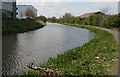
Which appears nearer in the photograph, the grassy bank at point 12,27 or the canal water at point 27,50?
the canal water at point 27,50

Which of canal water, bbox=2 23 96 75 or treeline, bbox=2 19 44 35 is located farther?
treeline, bbox=2 19 44 35

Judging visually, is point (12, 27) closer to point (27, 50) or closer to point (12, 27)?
point (12, 27)

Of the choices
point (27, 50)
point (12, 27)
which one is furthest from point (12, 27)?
point (27, 50)

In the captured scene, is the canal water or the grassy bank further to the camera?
the grassy bank

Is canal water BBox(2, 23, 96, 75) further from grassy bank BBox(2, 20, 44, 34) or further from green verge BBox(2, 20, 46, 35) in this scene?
grassy bank BBox(2, 20, 44, 34)

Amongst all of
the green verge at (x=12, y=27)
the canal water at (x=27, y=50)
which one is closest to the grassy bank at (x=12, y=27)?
the green verge at (x=12, y=27)

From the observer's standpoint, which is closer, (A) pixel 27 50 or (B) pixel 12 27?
(A) pixel 27 50

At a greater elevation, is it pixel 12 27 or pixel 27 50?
pixel 12 27

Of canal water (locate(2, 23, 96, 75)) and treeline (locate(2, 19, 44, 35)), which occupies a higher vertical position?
treeline (locate(2, 19, 44, 35))

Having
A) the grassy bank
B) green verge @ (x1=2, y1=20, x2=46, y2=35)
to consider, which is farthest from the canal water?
the grassy bank

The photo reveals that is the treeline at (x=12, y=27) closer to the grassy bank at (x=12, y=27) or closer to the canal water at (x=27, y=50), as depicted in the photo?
the grassy bank at (x=12, y=27)

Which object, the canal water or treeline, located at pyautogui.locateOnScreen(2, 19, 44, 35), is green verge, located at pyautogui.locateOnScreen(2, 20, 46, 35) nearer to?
treeline, located at pyautogui.locateOnScreen(2, 19, 44, 35)

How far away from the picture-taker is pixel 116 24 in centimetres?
2420

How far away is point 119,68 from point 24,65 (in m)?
3.68
